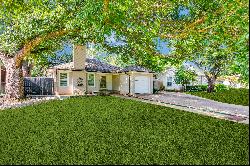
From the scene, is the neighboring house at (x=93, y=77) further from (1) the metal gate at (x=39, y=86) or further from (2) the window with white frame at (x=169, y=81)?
(2) the window with white frame at (x=169, y=81)

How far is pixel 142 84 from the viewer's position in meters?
44.3

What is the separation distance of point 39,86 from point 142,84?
12.0 m

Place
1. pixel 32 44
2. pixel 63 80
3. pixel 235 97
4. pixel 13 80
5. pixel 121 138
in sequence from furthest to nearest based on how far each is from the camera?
1. pixel 63 80
2. pixel 235 97
3. pixel 13 80
4. pixel 32 44
5. pixel 121 138

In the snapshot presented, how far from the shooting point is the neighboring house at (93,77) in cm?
4197

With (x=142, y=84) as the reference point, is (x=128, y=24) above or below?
above

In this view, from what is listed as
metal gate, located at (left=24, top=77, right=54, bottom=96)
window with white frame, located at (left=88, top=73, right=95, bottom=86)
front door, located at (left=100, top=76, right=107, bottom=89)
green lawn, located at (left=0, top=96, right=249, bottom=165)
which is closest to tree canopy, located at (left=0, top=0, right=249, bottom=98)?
green lawn, located at (left=0, top=96, right=249, bottom=165)

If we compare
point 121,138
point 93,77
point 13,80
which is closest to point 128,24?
point 121,138

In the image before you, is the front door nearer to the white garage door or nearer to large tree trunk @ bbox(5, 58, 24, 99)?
the white garage door

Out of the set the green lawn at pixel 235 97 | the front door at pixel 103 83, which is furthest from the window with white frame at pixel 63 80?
the green lawn at pixel 235 97

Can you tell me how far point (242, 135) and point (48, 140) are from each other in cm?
825

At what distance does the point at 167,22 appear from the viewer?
2016cm

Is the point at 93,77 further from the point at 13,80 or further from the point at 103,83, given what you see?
the point at 13,80

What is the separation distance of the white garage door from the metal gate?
9.88 m

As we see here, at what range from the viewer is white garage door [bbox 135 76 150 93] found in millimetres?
43875
